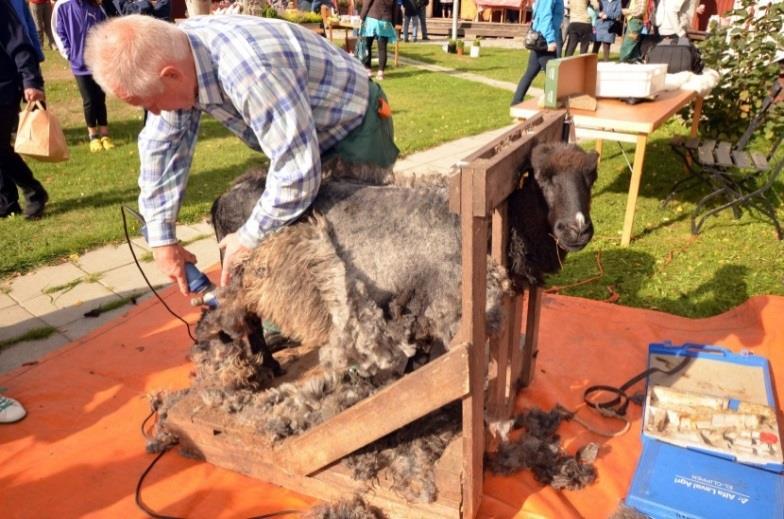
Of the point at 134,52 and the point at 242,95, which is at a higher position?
the point at 134,52

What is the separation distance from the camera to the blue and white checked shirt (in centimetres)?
198

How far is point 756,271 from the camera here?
4.35 m

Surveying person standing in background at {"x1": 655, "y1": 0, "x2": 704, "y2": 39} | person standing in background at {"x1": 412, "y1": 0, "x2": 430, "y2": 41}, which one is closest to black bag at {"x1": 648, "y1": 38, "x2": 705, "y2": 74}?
person standing in background at {"x1": 655, "y1": 0, "x2": 704, "y2": 39}

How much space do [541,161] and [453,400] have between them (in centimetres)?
87

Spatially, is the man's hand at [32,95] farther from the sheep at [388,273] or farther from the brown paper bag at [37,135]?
the sheep at [388,273]

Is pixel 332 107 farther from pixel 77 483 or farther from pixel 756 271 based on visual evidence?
pixel 756 271

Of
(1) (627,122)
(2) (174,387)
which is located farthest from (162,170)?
(1) (627,122)

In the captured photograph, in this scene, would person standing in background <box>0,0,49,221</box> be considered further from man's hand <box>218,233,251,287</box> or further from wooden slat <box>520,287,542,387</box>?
wooden slat <box>520,287,542,387</box>

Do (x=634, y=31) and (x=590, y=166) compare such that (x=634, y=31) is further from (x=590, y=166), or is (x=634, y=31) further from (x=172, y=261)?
(x=172, y=261)

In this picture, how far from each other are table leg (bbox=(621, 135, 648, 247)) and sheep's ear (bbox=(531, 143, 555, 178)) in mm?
2710

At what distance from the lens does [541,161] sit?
201cm

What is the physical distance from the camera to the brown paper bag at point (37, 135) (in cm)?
440

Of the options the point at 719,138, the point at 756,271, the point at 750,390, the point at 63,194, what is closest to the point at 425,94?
the point at 719,138

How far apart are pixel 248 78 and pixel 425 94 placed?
9483 millimetres
